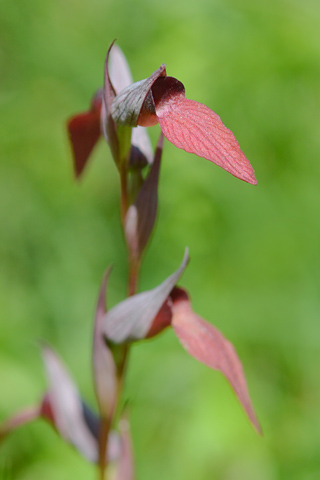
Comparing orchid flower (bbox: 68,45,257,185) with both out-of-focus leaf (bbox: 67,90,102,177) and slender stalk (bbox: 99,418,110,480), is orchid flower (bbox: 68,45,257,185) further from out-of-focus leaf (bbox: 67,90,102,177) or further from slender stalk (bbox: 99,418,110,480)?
slender stalk (bbox: 99,418,110,480)

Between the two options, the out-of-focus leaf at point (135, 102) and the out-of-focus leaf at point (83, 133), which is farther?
the out-of-focus leaf at point (83, 133)

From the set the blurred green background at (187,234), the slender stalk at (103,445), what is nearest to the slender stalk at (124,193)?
the slender stalk at (103,445)

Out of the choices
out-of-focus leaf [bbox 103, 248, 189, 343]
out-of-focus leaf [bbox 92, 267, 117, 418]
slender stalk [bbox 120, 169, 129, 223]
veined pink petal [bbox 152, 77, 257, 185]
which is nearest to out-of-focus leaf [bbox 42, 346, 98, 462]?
out-of-focus leaf [bbox 92, 267, 117, 418]

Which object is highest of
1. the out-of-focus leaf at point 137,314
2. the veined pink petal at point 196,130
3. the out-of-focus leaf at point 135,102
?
the out-of-focus leaf at point 135,102

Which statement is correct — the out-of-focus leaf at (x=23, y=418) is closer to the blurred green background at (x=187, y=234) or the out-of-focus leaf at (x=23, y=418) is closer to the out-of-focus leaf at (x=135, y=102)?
the blurred green background at (x=187, y=234)

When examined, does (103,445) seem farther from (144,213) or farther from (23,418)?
(144,213)

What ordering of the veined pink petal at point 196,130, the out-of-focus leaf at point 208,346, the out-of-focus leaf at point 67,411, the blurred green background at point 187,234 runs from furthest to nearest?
the blurred green background at point 187,234, the out-of-focus leaf at point 67,411, the out-of-focus leaf at point 208,346, the veined pink petal at point 196,130
